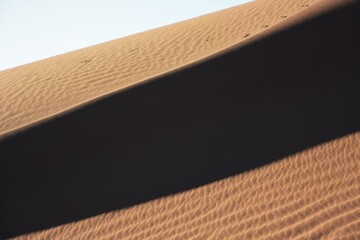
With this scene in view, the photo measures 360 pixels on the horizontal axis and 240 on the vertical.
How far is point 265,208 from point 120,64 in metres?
5.75

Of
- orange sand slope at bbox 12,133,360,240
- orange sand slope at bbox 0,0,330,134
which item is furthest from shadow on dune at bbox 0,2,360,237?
orange sand slope at bbox 0,0,330,134

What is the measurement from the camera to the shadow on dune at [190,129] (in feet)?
16.4

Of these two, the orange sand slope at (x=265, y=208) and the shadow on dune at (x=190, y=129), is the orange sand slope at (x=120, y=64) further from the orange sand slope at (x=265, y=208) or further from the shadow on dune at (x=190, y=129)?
the orange sand slope at (x=265, y=208)

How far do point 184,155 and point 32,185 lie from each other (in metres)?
2.13

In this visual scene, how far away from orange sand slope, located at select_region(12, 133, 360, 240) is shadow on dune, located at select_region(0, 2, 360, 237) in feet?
0.59

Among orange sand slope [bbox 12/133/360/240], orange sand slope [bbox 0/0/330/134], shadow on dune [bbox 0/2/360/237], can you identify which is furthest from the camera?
orange sand slope [bbox 0/0/330/134]

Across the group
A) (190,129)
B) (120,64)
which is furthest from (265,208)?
(120,64)

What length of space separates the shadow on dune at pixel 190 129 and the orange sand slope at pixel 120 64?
109 cm

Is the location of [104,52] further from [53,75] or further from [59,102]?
[59,102]

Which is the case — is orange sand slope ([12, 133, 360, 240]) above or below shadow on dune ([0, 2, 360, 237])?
below

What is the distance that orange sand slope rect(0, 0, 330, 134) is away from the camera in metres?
7.39

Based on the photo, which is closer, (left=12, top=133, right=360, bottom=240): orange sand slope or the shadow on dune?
(left=12, top=133, right=360, bottom=240): orange sand slope

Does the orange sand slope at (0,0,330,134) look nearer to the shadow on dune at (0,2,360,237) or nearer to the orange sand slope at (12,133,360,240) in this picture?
the shadow on dune at (0,2,360,237)

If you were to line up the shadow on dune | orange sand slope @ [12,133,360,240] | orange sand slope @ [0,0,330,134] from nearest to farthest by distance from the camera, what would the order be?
orange sand slope @ [12,133,360,240]
the shadow on dune
orange sand slope @ [0,0,330,134]
